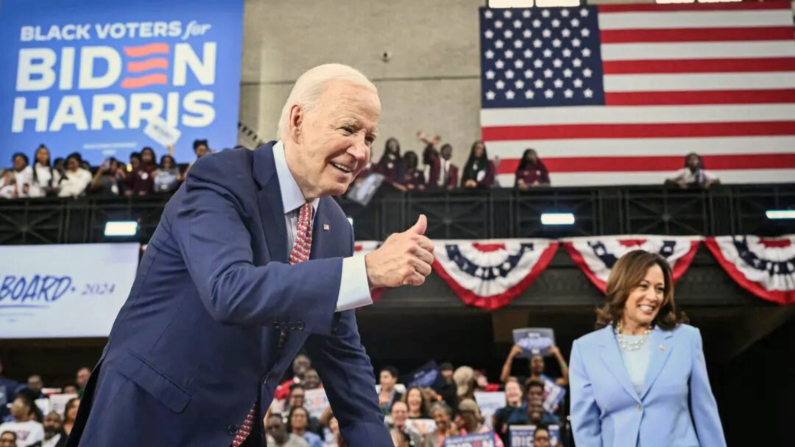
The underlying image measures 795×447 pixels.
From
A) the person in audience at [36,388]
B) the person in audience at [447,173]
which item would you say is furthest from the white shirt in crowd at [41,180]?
the person in audience at [447,173]

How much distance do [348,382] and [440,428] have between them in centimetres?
704

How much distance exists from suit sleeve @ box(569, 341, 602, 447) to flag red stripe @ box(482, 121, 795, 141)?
39.7 feet

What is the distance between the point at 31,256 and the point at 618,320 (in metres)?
10.8

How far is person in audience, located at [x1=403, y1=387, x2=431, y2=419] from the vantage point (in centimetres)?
934

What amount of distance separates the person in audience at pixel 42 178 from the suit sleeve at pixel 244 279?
42.7ft

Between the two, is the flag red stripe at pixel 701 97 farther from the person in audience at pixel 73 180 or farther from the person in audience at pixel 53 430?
the person in audience at pixel 53 430

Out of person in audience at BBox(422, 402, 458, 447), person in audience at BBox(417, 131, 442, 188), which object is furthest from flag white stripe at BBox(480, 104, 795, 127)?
person in audience at BBox(422, 402, 458, 447)

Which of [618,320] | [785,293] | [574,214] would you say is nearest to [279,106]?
[574,214]

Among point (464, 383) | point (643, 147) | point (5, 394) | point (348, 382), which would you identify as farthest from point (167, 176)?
point (348, 382)

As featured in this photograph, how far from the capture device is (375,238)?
44.7 feet

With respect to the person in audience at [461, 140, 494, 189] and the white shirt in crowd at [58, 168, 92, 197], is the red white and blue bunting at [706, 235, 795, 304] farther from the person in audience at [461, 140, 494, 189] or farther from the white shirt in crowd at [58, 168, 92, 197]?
the white shirt in crowd at [58, 168, 92, 197]

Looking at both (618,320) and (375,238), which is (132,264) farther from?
(618,320)

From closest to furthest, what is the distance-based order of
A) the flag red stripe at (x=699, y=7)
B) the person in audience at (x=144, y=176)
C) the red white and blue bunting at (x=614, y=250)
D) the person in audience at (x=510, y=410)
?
the person in audience at (x=510, y=410) → the red white and blue bunting at (x=614, y=250) → the person in audience at (x=144, y=176) → the flag red stripe at (x=699, y=7)

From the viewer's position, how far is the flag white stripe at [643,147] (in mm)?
15789
